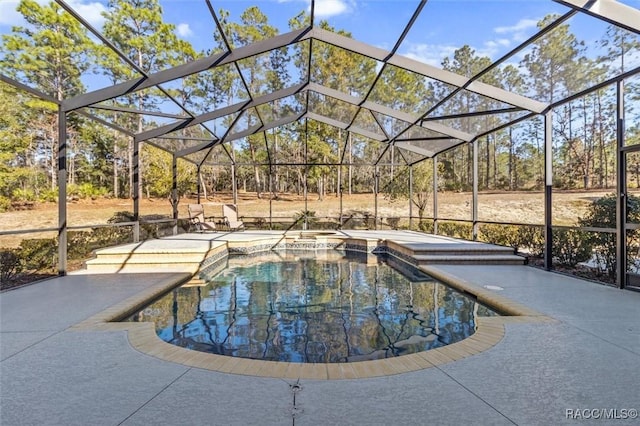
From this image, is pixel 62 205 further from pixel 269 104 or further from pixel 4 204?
pixel 4 204

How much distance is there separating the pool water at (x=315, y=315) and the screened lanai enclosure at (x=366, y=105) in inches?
88.2

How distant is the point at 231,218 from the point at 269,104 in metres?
4.09

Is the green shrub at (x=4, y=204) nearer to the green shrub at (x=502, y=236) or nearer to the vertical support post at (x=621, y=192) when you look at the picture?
the green shrub at (x=502, y=236)

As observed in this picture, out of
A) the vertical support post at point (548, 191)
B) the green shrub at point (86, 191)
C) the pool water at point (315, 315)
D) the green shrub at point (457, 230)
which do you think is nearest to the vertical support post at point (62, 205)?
the pool water at point (315, 315)

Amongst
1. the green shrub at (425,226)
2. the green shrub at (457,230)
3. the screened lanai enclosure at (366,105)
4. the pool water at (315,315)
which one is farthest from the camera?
the green shrub at (425,226)

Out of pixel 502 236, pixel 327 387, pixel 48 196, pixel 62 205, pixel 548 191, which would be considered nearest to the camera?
pixel 327 387

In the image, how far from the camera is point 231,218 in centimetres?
1209

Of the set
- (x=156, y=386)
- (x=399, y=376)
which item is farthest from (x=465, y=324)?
(x=156, y=386)

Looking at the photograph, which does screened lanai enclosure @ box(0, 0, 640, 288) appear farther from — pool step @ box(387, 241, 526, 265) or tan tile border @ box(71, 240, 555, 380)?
tan tile border @ box(71, 240, 555, 380)

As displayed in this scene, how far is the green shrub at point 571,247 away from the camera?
6.10 m

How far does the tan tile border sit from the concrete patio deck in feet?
0.23

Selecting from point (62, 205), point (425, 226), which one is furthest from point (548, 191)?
point (425, 226)

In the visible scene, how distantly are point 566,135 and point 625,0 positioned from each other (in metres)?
10.9

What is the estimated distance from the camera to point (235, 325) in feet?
12.6
